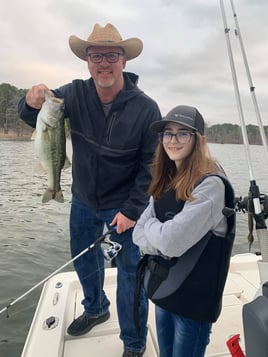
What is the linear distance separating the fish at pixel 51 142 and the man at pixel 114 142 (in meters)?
0.11

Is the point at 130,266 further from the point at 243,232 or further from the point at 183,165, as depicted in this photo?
the point at 243,232

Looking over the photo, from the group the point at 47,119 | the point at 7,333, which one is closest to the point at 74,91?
the point at 47,119

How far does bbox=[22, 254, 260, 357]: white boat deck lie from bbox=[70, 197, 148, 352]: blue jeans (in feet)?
0.56

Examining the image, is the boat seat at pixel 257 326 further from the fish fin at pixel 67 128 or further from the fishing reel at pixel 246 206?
the fish fin at pixel 67 128

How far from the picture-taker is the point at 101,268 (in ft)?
10.2

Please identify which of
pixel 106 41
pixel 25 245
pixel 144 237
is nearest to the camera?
pixel 144 237

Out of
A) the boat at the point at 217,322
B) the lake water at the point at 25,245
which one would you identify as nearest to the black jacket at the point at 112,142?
the lake water at the point at 25,245

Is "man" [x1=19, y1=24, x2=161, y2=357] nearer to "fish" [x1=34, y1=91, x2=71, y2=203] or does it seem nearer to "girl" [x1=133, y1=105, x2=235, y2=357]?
"fish" [x1=34, y1=91, x2=71, y2=203]

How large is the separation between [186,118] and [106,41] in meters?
1.01

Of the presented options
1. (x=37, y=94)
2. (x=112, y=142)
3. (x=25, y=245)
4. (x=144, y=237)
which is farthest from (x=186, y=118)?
(x=25, y=245)

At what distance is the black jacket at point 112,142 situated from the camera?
2.65 meters

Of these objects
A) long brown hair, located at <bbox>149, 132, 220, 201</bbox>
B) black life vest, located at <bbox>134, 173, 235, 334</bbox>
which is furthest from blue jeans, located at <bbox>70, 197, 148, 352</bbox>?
black life vest, located at <bbox>134, 173, 235, 334</bbox>

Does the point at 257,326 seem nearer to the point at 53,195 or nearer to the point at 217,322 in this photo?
the point at 53,195

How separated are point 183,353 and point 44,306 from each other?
1775 millimetres
